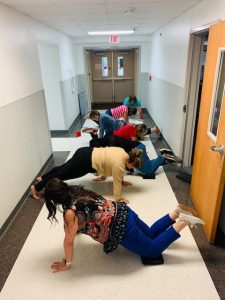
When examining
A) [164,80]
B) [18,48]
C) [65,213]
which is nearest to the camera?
[65,213]

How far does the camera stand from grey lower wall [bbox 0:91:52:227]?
2471 mm

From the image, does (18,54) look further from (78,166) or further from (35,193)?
(35,193)

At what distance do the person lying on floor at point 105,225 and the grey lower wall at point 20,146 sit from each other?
1.01 m

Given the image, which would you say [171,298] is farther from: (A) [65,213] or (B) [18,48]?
(B) [18,48]

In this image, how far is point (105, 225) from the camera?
1.78 meters

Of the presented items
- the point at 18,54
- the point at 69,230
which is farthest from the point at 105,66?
the point at 69,230

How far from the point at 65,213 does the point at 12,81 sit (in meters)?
1.88

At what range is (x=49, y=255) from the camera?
207cm

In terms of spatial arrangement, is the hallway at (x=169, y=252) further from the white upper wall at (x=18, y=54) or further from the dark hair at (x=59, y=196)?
the white upper wall at (x=18, y=54)

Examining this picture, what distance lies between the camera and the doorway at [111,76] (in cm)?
791

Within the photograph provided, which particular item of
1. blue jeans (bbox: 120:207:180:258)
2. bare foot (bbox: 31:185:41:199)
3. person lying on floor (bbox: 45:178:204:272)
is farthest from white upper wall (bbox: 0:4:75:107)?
blue jeans (bbox: 120:207:180:258)

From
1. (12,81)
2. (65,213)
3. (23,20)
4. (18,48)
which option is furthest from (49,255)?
(23,20)

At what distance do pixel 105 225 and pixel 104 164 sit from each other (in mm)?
905

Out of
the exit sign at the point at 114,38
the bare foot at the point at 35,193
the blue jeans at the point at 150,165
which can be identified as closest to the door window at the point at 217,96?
the blue jeans at the point at 150,165
